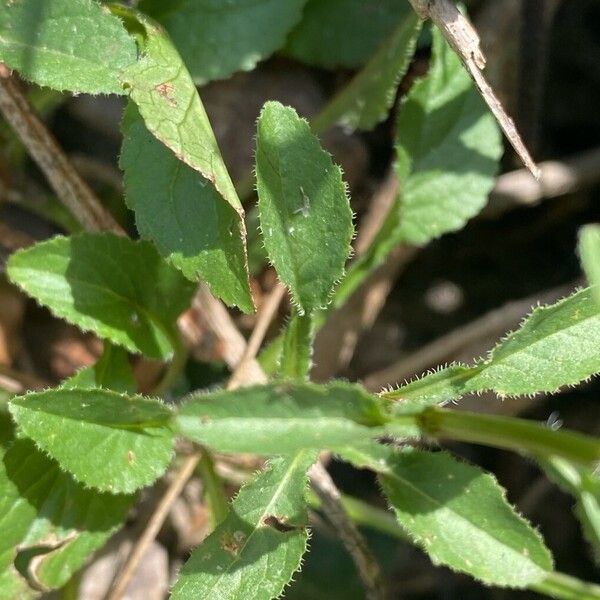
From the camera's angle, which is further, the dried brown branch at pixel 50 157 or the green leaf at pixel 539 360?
the dried brown branch at pixel 50 157

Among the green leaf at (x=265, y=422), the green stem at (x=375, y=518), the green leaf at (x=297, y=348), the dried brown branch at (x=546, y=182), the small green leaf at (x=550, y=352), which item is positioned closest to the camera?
the green leaf at (x=265, y=422)

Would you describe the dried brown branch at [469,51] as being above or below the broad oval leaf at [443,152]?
above

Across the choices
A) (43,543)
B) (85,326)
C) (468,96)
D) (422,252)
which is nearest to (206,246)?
(85,326)

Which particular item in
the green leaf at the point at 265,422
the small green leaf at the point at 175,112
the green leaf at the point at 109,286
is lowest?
the green leaf at the point at 109,286

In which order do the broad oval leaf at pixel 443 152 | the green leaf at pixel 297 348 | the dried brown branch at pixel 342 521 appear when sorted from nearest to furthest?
the green leaf at pixel 297 348
the dried brown branch at pixel 342 521
the broad oval leaf at pixel 443 152

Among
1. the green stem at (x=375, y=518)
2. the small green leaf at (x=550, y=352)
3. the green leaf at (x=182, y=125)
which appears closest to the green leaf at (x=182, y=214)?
the green leaf at (x=182, y=125)

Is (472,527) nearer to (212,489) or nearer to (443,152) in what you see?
(212,489)

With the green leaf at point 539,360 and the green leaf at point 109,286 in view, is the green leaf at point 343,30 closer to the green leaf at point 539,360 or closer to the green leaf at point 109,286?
the green leaf at point 109,286
